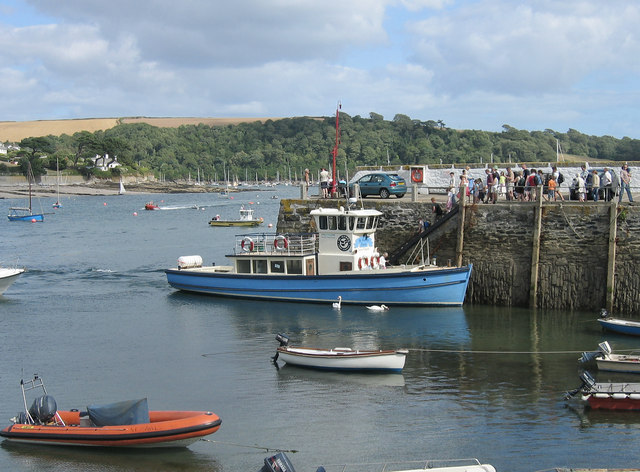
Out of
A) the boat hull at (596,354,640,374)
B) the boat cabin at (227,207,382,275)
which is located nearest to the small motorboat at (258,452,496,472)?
the boat hull at (596,354,640,374)

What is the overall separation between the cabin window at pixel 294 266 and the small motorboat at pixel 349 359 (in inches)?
365

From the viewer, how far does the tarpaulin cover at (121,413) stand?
15.5 metres

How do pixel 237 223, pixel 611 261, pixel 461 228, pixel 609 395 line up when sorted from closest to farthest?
pixel 609 395
pixel 611 261
pixel 461 228
pixel 237 223

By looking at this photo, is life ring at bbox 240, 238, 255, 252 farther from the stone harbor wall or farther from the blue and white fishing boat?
the stone harbor wall

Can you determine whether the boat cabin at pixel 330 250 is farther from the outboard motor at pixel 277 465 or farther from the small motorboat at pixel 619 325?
the outboard motor at pixel 277 465

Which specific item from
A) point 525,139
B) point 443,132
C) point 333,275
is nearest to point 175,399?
point 333,275

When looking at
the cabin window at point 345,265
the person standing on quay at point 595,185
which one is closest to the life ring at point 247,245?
the cabin window at point 345,265

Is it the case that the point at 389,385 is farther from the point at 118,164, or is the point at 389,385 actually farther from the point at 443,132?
the point at 118,164

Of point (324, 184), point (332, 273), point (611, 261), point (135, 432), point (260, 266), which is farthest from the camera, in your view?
point (324, 184)

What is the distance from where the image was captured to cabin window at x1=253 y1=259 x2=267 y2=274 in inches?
1224

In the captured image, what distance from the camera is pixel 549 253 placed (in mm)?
27016

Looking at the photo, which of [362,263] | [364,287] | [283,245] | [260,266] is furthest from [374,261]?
[260,266]

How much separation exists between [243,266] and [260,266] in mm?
871

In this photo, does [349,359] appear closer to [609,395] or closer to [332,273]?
[609,395]
